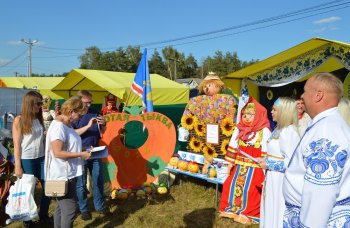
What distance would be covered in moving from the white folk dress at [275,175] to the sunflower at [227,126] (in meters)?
1.80

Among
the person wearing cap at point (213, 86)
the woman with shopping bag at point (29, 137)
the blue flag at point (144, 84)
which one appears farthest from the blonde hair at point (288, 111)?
the blue flag at point (144, 84)

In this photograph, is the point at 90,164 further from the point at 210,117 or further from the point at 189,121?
the point at 210,117

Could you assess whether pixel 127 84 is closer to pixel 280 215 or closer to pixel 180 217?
pixel 180 217

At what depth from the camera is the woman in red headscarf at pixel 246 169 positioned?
4273mm

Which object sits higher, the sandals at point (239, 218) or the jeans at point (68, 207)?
the jeans at point (68, 207)

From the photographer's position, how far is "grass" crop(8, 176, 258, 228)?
4438 millimetres

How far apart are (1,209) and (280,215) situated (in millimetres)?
2396

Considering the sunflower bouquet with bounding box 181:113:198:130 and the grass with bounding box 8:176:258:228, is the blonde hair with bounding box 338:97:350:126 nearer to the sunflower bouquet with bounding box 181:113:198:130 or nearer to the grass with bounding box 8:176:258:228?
the grass with bounding box 8:176:258:228

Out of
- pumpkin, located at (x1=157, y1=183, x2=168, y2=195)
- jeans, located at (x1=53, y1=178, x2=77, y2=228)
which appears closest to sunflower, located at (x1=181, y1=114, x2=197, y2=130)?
pumpkin, located at (x1=157, y1=183, x2=168, y2=195)

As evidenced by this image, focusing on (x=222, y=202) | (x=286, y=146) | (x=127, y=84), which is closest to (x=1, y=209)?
(x=286, y=146)

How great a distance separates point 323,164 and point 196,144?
4.16 meters

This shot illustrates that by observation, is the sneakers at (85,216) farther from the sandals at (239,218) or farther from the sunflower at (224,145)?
the sunflower at (224,145)

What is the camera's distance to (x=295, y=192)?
1.84 meters

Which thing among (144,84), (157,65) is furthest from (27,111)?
(157,65)
